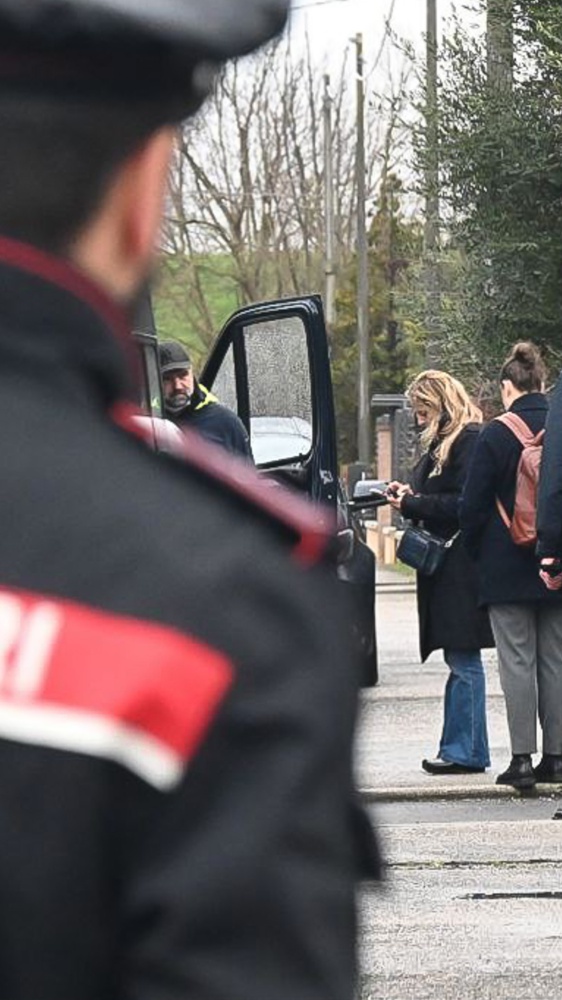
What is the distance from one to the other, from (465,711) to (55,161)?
8.76 m

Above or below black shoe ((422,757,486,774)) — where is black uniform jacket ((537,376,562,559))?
above

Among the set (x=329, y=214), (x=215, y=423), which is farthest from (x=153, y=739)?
(x=329, y=214)

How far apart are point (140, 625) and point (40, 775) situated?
0.32ft

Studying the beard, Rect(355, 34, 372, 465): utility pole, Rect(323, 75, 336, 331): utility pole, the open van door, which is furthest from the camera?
Rect(323, 75, 336, 331): utility pole

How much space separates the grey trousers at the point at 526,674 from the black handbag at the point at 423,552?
50 centimetres

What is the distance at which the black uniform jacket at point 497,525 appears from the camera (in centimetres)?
959

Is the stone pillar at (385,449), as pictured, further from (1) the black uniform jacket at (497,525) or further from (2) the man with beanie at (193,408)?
(1) the black uniform jacket at (497,525)

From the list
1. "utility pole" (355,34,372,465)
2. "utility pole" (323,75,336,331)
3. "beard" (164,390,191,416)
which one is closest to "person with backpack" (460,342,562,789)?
"beard" (164,390,191,416)

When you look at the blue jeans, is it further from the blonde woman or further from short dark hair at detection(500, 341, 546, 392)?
short dark hair at detection(500, 341, 546, 392)

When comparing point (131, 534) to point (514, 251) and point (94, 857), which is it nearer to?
point (94, 857)

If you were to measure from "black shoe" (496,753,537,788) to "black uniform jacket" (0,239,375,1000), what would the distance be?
27.3 feet

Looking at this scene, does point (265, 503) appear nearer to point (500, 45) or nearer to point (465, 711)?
point (465, 711)

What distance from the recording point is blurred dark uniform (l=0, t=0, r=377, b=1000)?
1332 mm

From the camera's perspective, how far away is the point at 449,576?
10211mm
